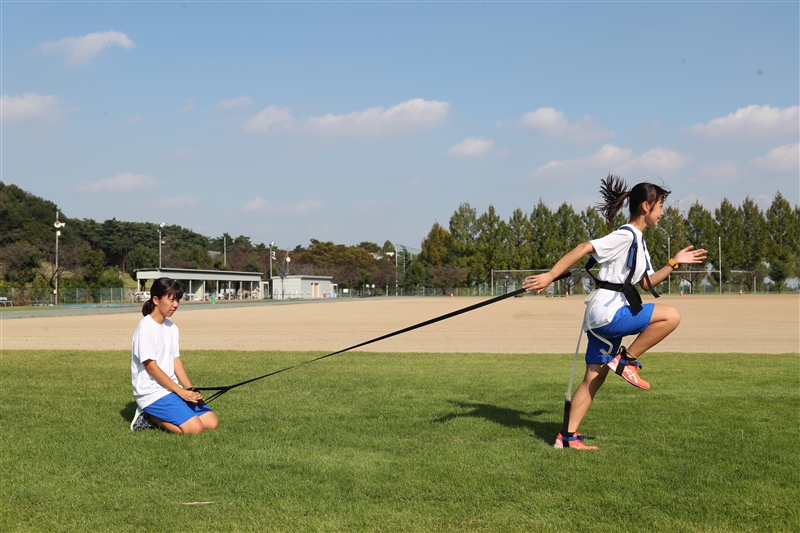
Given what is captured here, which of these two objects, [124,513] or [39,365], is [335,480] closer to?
[124,513]

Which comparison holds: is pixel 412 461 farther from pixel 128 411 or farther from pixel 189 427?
pixel 128 411

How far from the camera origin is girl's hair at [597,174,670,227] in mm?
5324

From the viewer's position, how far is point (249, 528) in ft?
12.2

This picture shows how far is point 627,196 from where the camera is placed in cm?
556

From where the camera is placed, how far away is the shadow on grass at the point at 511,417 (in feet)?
19.7

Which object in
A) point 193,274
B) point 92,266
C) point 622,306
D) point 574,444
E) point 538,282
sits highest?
point 92,266

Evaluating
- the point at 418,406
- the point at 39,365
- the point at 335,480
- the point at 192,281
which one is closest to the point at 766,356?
the point at 418,406

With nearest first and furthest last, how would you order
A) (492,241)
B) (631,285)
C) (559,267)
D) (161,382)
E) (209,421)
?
(559,267) < (631,285) < (161,382) < (209,421) < (492,241)

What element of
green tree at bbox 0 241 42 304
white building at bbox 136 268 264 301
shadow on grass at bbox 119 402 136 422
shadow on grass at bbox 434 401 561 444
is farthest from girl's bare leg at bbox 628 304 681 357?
green tree at bbox 0 241 42 304

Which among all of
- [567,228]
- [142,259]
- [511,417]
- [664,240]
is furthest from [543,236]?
[511,417]

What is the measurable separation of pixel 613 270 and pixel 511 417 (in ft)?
7.05

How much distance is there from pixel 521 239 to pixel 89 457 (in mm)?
99179

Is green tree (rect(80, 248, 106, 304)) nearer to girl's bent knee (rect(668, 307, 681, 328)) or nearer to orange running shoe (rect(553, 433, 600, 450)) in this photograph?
orange running shoe (rect(553, 433, 600, 450))

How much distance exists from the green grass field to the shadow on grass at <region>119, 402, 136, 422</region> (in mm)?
59
